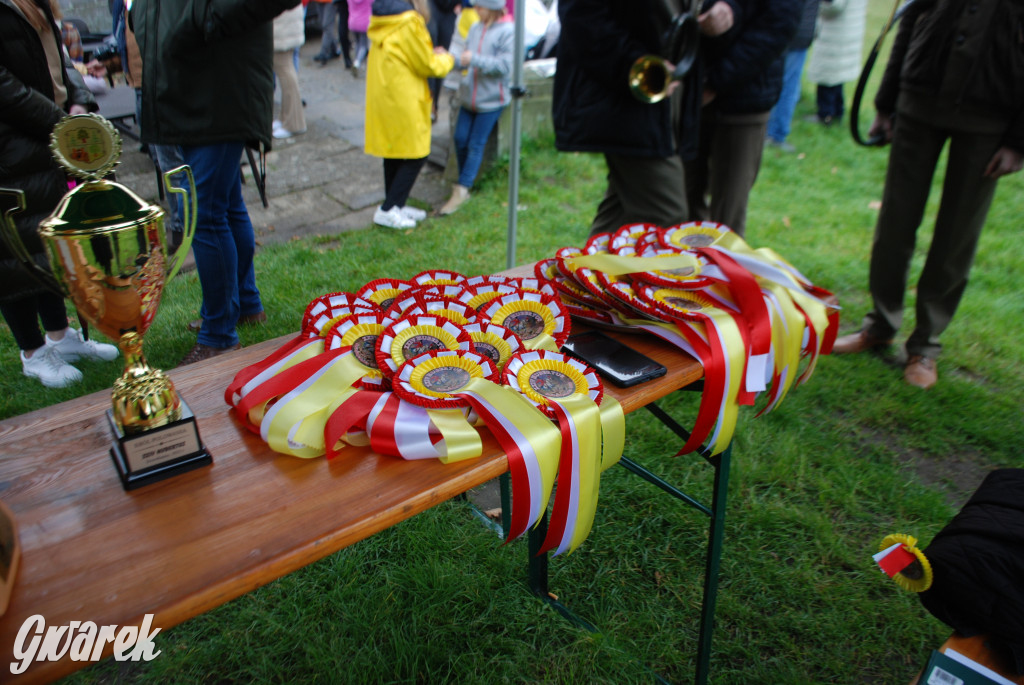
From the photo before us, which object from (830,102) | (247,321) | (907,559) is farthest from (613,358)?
(830,102)

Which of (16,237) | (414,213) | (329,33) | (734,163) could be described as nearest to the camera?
(16,237)

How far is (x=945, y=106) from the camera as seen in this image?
7.89 ft

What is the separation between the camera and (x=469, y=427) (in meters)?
1.08

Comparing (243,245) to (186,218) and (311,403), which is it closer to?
(186,218)

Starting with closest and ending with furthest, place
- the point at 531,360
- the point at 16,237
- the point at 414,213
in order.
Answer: the point at 16,237
the point at 531,360
the point at 414,213

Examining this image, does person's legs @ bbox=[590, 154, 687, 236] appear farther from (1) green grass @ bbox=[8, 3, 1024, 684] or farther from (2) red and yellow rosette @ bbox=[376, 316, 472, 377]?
(2) red and yellow rosette @ bbox=[376, 316, 472, 377]

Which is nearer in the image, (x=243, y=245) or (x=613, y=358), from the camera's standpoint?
(x=613, y=358)

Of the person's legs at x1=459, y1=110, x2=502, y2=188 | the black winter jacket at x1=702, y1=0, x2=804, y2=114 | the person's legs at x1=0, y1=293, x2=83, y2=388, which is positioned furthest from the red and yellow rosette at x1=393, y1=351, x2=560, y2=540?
the person's legs at x1=459, y1=110, x2=502, y2=188

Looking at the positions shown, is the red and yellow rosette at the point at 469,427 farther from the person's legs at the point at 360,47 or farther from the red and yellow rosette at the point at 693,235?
the person's legs at the point at 360,47

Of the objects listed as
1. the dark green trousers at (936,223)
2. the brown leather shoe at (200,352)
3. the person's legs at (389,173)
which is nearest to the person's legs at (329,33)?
the person's legs at (389,173)

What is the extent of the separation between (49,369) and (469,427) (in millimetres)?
2255

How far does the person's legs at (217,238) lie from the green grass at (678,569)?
0.79 ft

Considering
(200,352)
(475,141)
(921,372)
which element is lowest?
(921,372)

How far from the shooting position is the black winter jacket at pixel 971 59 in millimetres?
2213
